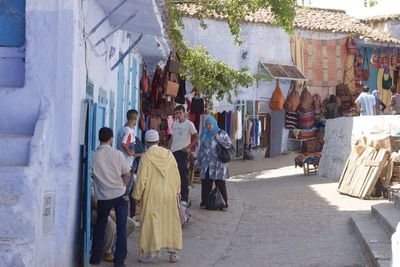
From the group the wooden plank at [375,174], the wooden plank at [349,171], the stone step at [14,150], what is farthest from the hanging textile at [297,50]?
the stone step at [14,150]

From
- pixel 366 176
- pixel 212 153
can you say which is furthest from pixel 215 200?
pixel 366 176

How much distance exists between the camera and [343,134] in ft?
59.3

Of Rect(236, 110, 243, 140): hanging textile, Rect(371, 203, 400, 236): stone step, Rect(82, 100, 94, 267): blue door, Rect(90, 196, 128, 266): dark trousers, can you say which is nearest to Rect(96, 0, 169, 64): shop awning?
Rect(82, 100, 94, 267): blue door

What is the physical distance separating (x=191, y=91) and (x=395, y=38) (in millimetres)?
11686

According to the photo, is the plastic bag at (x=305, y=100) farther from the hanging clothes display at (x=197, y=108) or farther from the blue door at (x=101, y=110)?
the blue door at (x=101, y=110)

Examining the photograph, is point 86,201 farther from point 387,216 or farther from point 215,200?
point 215,200

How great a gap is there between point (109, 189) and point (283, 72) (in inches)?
775

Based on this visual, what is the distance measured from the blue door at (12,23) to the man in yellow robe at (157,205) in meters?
1.96

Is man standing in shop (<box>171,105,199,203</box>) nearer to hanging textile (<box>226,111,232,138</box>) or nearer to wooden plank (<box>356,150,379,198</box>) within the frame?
wooden plank (<box>356,150,379,198</box>)

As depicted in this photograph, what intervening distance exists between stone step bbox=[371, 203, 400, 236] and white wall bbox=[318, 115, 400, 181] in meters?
4.57

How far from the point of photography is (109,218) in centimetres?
845

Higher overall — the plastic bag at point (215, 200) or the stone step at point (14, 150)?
the stone step at point (14, 150)

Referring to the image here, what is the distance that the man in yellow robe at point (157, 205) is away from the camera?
27.5 feet

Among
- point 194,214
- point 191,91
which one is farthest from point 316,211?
point 191,91
